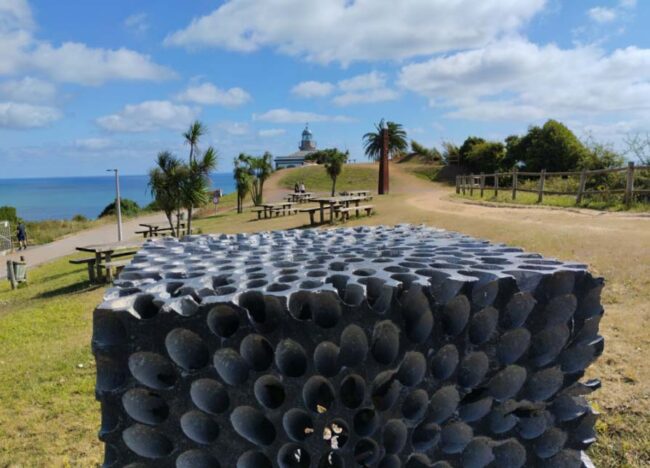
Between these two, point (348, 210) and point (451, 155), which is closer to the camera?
point (348, 210)

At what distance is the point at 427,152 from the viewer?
1914 inches

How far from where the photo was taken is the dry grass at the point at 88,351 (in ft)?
11.5

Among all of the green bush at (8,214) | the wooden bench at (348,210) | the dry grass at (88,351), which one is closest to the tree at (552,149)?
the wooden bench at (348,210)

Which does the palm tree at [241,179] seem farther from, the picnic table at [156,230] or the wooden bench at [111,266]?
the wooden bench at [111,266]

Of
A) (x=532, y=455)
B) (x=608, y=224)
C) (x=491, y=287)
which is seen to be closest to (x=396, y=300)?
(x=491, y=287)

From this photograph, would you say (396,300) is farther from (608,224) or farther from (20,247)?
(20,247)

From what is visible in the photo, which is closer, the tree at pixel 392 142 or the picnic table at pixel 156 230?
the picnic table at pixel 156 230

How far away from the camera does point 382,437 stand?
228 centimetres

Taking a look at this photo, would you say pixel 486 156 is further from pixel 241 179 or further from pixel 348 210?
→ pixel 348 210

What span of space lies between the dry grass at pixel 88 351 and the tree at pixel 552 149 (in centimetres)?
2053

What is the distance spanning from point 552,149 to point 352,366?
110 feet

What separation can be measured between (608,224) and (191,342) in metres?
10.9

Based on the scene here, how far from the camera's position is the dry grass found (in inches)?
138

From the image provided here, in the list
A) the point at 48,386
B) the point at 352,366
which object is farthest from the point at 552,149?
the point at 352,366
